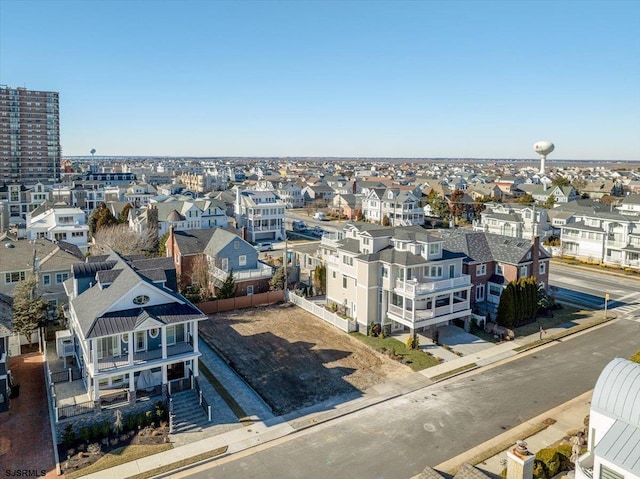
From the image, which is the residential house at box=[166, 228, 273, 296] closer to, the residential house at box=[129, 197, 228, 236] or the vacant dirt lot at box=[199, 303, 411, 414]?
the vacant dirt lot at box=[199, 303, 411, 414]

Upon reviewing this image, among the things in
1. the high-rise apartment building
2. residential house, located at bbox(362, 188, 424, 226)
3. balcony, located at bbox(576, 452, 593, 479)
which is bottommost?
balcony, located at bbox(576, 452, 593, 479)

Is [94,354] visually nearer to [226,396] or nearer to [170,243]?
[226,396]

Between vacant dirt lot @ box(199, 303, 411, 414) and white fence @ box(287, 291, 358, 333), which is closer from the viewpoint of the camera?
vacant dirt lot @ box(199, 303, 411, 414)

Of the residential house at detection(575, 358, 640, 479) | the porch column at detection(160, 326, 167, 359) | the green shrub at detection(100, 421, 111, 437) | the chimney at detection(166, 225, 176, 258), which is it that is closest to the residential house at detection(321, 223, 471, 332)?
the porch column at detection(160, 326, 167, 359)

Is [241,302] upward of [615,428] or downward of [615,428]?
downward

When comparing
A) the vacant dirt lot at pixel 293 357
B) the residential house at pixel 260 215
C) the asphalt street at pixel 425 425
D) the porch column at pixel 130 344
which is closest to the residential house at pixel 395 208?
the residential house at pixel 260 215

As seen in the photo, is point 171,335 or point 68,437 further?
point 171,335

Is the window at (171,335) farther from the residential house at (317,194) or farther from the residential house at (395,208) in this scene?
the residential house at (317,194)

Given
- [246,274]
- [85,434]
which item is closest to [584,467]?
[85,434]
